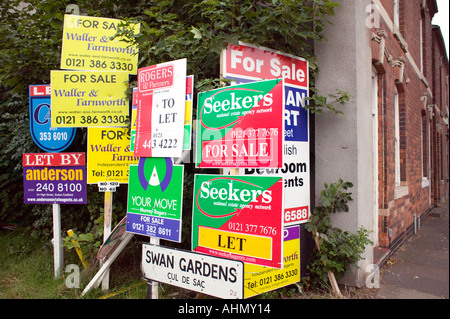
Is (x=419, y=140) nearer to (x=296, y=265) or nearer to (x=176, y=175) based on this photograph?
(x=296, y=265)

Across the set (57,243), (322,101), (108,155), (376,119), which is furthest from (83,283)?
(376,119)

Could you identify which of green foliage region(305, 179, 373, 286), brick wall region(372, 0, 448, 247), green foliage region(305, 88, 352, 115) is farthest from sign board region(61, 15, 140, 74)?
brick wall region(372, 0, 448, 247)

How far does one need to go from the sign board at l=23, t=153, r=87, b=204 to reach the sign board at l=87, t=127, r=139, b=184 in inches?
19.0

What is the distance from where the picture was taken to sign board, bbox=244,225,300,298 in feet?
11.9

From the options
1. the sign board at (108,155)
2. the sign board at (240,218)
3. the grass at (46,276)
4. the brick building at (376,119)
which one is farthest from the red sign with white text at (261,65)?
the grass at (46,276)

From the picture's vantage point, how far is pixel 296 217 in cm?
428

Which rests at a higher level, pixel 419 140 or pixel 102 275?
pixel 419 140

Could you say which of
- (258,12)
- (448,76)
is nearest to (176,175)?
(258,12)

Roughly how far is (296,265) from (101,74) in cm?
318

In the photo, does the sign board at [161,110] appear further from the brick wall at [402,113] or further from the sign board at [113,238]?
the brick wall at [402,113]

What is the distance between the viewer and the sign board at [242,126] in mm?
2945

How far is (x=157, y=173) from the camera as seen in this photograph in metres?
3.40

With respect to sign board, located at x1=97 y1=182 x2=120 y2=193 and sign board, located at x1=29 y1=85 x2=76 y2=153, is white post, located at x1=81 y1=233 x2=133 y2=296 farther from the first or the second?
sign board, located at x1=29 y1=85 x2=76 y2=153

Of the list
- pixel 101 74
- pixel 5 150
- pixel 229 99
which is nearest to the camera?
pixel 229 99
